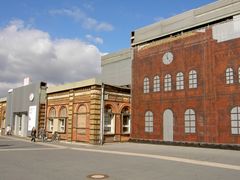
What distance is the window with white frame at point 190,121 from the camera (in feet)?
88.1

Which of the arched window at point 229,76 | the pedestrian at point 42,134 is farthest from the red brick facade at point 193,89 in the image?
the pedestrian at point 42,134

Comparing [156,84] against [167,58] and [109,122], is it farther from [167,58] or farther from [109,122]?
[109,122]

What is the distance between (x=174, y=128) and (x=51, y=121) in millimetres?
15851

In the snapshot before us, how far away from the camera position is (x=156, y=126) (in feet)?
99.0

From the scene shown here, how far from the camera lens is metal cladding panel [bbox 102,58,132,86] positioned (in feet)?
119

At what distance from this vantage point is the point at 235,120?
23.9 meters

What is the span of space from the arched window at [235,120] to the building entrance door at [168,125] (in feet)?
20.4

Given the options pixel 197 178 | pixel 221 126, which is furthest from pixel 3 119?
pixel 197 178

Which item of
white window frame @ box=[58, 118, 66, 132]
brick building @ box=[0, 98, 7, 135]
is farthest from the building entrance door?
brick building @ box=[0, 98, 7, 135]

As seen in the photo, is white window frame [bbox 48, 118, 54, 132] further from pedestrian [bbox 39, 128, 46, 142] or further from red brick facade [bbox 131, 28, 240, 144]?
red brick facade [bbox 131, 28, 240, 144]

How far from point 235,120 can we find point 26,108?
28.1 metres

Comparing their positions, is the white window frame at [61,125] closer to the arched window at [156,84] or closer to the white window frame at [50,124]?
the white window frame at [50,124]

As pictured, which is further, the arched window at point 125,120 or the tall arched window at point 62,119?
the tall arched window at point 62,119

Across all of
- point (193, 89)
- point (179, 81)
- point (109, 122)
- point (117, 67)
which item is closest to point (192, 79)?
point (193, 89)
